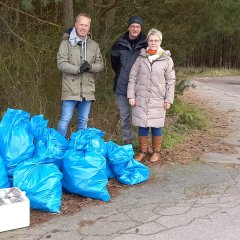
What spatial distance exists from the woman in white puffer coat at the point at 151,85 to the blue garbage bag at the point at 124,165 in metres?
0.76

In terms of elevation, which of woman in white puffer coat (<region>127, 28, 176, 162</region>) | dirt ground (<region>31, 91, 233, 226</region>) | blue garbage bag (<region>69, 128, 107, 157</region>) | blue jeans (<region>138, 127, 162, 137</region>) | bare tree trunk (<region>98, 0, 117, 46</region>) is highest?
bare tree trunk (<region>98, 0, 117, 46</region>)

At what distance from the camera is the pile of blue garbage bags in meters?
4.00

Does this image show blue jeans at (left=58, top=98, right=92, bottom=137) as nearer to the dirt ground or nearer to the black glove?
the black glove

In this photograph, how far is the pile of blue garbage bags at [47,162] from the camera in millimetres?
3998

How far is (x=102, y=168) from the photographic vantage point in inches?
170

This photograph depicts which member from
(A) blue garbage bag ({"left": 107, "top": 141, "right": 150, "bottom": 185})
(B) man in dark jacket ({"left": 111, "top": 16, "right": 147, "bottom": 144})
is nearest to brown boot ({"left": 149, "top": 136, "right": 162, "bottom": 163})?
(B) man in dark jacket ({"left": 111, "top": 16, "right": 147, "bottom": 144})

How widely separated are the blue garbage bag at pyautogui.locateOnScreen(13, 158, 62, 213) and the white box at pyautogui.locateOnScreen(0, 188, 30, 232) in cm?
23

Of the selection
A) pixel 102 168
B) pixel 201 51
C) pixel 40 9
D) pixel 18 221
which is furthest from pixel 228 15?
pixel 201 51

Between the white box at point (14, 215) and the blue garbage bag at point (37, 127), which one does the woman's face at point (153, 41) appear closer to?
the blue garbage bag at point (37, 127)

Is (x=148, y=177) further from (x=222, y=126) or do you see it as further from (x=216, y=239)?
(x=222, y=126)

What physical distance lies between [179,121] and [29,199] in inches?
199

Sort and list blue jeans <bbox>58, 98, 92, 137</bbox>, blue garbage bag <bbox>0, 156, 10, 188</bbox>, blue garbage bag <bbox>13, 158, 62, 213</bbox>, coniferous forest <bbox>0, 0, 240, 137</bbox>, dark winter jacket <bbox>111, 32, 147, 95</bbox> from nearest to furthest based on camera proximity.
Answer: blue garbage bag <bbox>13, 158, 62, 213</bbox>, blue garbage bag <bbox>0, 156, 10, 188</bbox>, blue jeans <bbox>58, 98, 92, 137</bbox>, dark winter jacket <bbox>111, 32, 147, 95</bbox>, coniferous forest <bbox>0, 0, 240, 137</bbox>

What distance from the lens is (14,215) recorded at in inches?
142

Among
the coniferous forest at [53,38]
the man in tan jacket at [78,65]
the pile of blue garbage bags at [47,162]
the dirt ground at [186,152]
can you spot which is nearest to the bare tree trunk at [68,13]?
the coniferous forest at [53,38]
